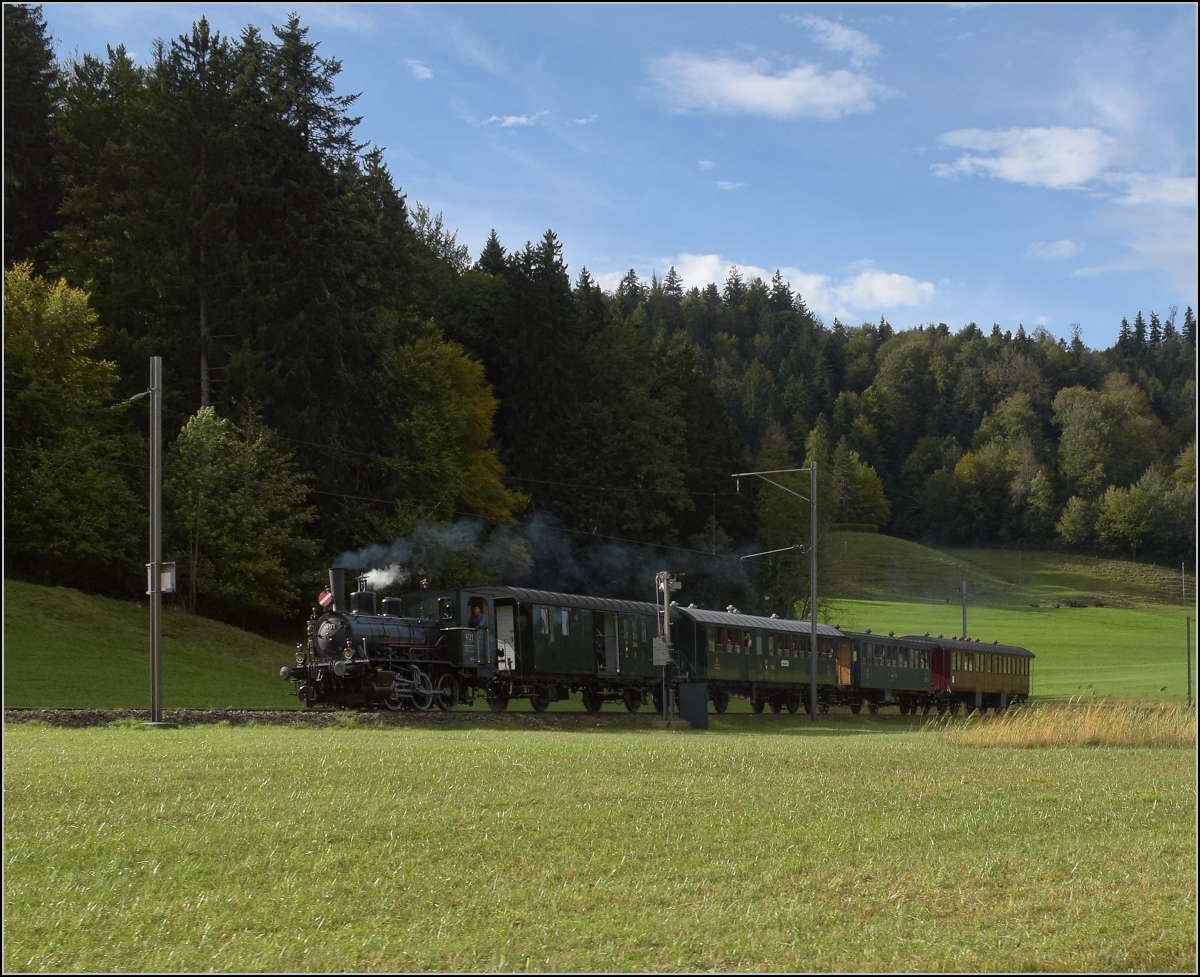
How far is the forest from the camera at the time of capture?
44.4 m

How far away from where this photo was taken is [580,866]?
895cm

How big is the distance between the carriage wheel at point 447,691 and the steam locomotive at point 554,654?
26mm

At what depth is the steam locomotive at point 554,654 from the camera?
2753 cm

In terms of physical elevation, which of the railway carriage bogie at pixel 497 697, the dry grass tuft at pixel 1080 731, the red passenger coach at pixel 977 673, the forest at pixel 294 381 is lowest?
the red passenger coach at pixel 977 673

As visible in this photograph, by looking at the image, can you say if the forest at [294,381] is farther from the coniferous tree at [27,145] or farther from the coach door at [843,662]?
the coach door at [843,662]

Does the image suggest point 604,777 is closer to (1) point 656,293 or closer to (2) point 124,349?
(2) point 124,349

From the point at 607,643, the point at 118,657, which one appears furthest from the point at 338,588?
the point at 118,657

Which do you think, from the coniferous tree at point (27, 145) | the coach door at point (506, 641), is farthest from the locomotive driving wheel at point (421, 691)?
the coniferous tree at point (27, 145)

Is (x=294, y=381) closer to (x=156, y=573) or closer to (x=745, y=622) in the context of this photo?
(x=745, y=622)

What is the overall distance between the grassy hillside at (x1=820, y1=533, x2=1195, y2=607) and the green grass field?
290 ft

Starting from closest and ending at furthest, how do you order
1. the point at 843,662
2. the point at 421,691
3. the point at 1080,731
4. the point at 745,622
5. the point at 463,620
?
the point at 1080,731 → the point at 421,691 → the point at 463,620 → the point at 745,622 → the point at 843,662

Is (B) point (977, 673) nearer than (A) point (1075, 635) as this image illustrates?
Yes

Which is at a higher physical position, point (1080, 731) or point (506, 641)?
point (506, 641)

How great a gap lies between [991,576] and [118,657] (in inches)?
3892
